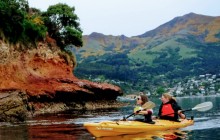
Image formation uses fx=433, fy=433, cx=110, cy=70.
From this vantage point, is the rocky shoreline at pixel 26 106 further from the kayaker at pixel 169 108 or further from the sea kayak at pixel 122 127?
the sea kayak at pixel 122 127

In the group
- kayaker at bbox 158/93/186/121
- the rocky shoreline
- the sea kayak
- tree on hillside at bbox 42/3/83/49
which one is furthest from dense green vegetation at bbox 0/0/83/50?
the sea kayak

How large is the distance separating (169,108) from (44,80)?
26.9 metres

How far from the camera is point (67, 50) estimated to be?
61188 mm

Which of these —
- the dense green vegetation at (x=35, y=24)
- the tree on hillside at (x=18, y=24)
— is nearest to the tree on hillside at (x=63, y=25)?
the dense green vegetation at (x=35, y=24)

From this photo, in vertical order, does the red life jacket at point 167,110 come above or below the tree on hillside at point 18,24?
below

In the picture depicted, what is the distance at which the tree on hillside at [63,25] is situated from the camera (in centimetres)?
5875

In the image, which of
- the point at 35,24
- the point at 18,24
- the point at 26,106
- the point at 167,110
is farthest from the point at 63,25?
the point at 167,110

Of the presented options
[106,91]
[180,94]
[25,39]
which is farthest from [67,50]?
[180,94]

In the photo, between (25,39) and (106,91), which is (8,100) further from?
(106,91)

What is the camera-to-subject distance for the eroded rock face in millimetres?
43697

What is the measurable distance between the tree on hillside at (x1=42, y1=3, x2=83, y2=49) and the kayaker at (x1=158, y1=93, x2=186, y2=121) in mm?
36417

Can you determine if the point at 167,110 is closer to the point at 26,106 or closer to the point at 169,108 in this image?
the point at 169,108

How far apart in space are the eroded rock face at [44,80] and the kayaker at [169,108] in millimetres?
17005

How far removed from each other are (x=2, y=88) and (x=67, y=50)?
20848mm
